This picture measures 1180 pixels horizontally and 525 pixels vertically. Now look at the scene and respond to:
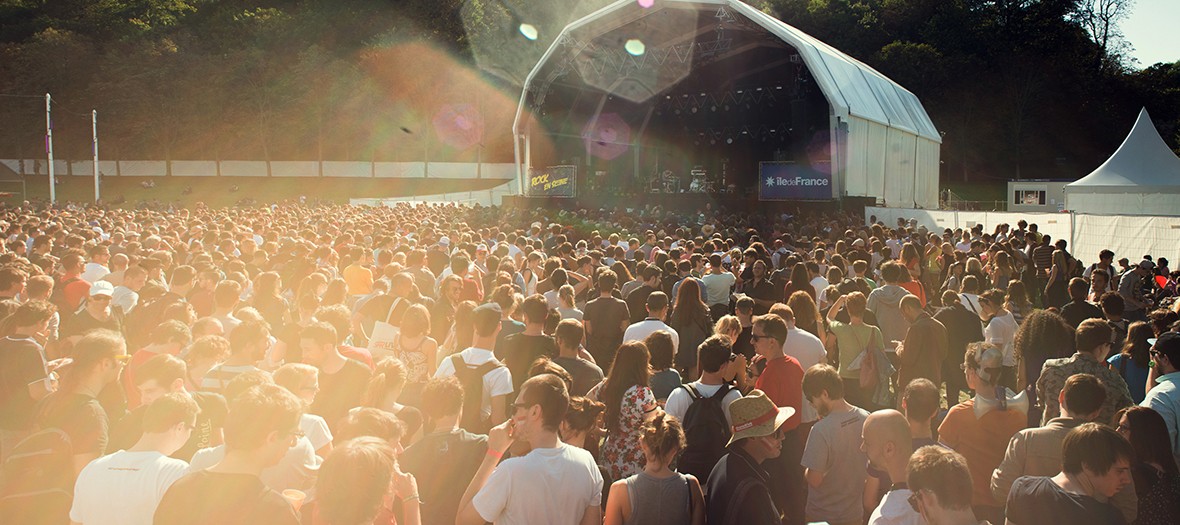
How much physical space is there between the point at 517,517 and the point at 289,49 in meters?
60.2

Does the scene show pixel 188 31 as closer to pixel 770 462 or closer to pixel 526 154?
pixel 526 154

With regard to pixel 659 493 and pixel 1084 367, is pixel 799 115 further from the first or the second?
pixel 659 493

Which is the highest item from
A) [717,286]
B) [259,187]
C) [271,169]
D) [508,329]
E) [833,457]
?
[271,169]

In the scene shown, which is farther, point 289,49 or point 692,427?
point 289,49

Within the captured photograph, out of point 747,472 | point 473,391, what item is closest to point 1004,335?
point 747,472

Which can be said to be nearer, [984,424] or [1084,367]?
[984,424]

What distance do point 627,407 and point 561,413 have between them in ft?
2.95

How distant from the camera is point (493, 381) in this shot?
4.79 meters

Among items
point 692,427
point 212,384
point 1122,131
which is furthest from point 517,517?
point 1122,131

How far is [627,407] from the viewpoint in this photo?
431cm

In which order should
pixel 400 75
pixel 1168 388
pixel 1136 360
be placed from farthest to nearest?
pixel 400 75 < pixel 1136 360 < pixel 1168 388

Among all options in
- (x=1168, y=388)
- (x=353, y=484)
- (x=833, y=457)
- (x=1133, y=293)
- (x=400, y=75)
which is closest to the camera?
(x=353, y=484)

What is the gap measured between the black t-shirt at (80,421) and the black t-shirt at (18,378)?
84cm

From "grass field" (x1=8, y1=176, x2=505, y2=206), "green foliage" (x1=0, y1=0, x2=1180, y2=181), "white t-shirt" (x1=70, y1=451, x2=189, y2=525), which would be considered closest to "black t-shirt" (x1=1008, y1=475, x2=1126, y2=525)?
"white t-shirt" (x1=70, y1=451, x2=189, y2=525)
